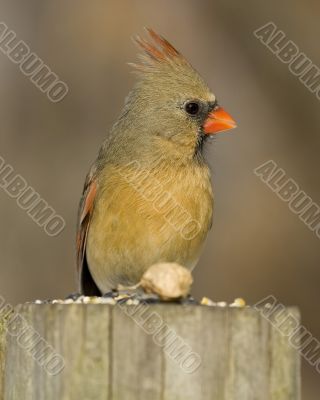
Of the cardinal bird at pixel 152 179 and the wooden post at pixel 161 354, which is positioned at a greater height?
the cardinal bird at pixel 152 179

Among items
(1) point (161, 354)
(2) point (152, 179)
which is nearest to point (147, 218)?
(2) point (152, 179)

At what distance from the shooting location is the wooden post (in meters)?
2.01

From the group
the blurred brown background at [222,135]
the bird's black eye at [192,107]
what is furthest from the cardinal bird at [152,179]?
the blurred brown background at [222,135]

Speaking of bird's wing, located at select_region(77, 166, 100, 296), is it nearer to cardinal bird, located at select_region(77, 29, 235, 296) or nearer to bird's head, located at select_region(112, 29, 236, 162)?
cardinal bird, located at select_region(77, 29, 235, 296)

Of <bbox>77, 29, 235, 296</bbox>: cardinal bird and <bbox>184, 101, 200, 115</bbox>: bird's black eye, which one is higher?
<bbox>184, 101, 200, 115</bbox>: bird's black eye

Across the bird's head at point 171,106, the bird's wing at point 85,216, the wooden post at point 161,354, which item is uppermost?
the bird's head at point 171,106

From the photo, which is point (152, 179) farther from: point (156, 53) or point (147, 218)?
point (156, 53)

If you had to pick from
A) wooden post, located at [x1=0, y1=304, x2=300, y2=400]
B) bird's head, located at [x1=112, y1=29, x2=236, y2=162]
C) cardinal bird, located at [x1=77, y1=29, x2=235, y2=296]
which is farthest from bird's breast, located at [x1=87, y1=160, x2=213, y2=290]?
wooden post, located at [x1=0, y1=304, x2=300, y2=400]

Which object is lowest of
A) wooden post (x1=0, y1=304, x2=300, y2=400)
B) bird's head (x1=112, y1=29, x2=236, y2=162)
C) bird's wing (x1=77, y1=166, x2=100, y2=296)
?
wooden post (x1=0, y1=304, x2=300, y2=400)

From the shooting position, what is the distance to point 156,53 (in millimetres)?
3973

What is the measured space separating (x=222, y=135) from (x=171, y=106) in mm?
2662

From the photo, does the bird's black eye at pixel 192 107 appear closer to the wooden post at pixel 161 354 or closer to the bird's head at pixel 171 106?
the bird's head at pixel 171 106

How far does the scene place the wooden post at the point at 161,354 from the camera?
79.0 inches

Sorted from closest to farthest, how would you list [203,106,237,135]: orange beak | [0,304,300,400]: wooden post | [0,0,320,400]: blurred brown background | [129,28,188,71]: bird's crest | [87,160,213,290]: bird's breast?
[0,304,300,400]: wooden post < [87,160,213,290]: bird's breast < [129,28,188,71]: bird's crest < [203,106,237,135]: orange beak < [0,0,320,400]: blurred brown background
